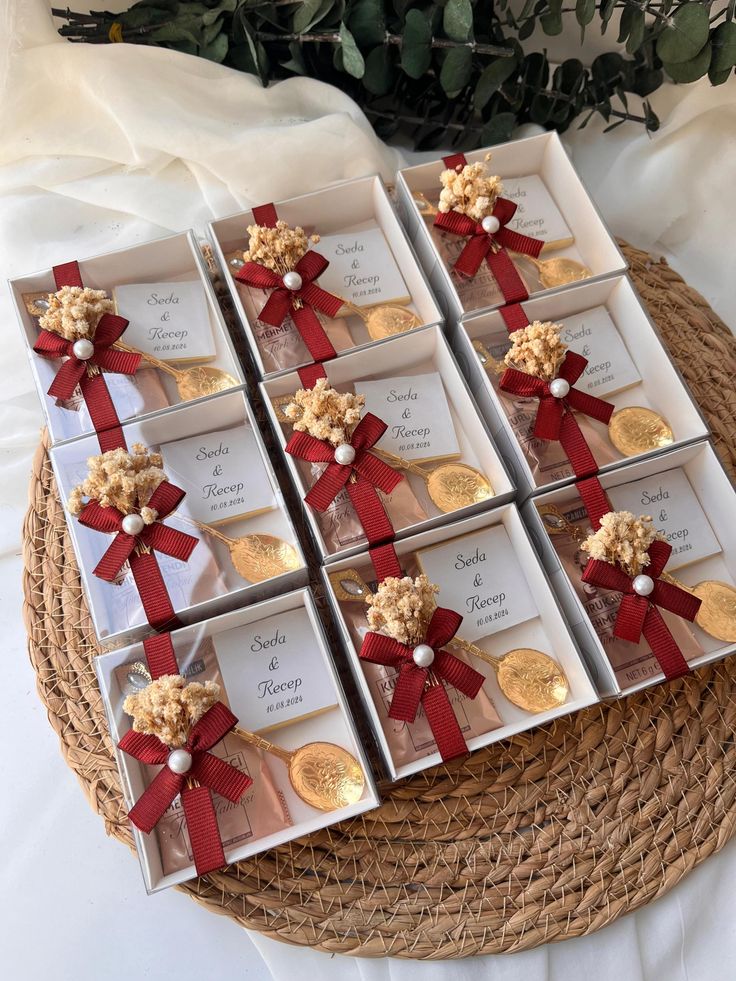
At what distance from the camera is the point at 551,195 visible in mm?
1427

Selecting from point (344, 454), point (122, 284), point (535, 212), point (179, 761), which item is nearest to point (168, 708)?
point (179, 761)

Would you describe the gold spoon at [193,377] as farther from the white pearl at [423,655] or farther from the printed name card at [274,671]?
the white pearl at [423,655]

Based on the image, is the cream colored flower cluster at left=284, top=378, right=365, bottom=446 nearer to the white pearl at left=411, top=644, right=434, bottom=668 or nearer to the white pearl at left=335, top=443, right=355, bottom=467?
the white pearl at left=335, top=443, right=355, bottom=467

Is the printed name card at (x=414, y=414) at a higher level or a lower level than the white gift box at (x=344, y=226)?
lower

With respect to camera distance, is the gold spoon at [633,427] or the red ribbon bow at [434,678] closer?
the red ribbon bow at [434,678]

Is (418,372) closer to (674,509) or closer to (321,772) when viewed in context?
(674,509)

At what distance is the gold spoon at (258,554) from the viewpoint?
1122mm

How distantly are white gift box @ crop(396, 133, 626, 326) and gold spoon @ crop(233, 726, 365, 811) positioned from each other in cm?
68

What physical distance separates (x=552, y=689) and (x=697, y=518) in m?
0.36

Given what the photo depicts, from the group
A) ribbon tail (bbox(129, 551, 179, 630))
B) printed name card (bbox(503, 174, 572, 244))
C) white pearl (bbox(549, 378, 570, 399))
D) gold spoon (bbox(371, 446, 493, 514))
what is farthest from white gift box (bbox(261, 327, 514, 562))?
printed name card (bbox(503, 174, 572, 244))

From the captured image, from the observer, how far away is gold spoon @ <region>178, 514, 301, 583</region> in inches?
44.2

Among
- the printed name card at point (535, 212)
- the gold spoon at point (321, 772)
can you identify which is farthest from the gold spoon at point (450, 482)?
the printed name card at point (535, 212)

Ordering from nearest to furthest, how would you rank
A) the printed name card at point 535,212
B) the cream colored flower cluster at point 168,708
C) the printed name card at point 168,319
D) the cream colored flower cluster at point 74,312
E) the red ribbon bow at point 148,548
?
the cream colored flower cluster at point 168,708 → the red ribbon bow at point 148,548 → the cream colored flower cluster at point 74,312 → the printed name card at point 168,319 → the printed name card at point 535,212

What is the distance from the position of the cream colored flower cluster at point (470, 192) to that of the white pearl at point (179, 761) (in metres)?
0.91
